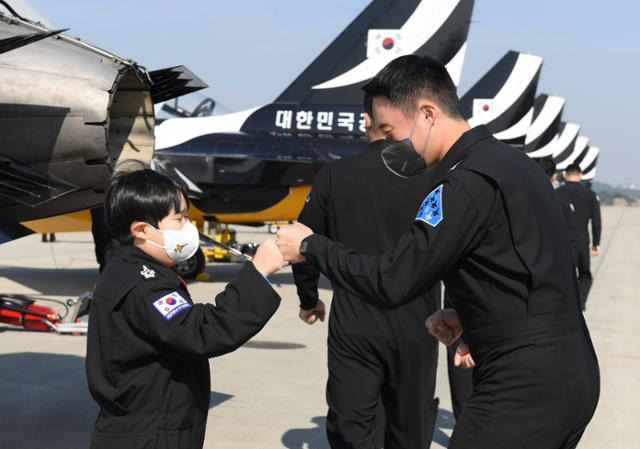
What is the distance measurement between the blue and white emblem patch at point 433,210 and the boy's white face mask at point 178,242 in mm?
800

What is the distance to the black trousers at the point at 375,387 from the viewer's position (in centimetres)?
450

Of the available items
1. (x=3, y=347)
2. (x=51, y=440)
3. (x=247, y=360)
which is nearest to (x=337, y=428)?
(x=51, y=440)

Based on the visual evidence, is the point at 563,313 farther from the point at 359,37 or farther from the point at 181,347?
the point at 359,37

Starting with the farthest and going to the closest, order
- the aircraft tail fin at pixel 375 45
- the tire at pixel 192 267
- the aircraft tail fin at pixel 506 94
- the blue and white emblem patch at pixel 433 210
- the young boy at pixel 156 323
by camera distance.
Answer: the aircraft tail fin at pixel 506 94 → the aircraft tail fin at pixel 375 45 → the tire at pixel 192 267 → the young boy at pixel 156 323 → the blue and white emblem patch at pixel 433 210

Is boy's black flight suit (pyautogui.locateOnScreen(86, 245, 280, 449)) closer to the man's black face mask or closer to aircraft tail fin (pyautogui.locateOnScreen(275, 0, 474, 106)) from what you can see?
the man's black face mask

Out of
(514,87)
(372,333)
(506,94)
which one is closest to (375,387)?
(372,333)

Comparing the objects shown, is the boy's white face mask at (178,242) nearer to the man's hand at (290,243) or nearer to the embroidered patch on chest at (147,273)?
the embroidered patch on chest at (147,273)

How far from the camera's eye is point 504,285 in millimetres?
2797

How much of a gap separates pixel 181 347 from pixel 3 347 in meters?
6.91

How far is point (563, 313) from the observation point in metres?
2.84

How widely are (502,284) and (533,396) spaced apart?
13.4 inches

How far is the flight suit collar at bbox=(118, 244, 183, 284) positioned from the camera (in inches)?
121

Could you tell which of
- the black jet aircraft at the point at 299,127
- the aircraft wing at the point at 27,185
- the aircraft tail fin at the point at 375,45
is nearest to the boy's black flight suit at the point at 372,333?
the aircraft wing at the point at 27,185

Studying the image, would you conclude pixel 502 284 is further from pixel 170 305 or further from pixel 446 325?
pixel 170 305
